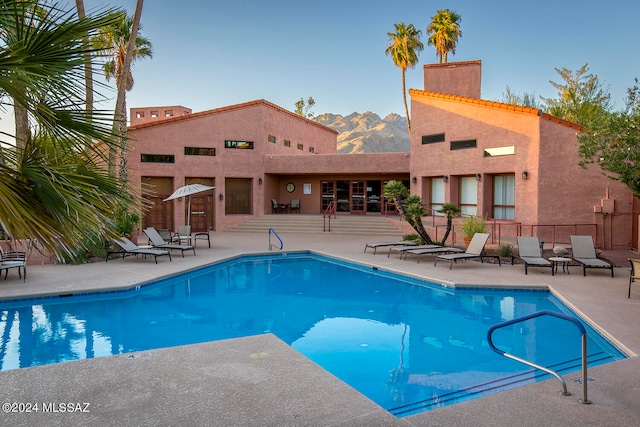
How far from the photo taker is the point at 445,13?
1258 inches

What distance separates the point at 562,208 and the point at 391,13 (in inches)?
852

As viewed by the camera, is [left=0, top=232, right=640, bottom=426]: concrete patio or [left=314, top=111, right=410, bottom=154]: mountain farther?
[left=314, top=111, right=410, bottom=154]: mountain

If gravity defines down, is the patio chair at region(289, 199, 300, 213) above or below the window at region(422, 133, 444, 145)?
below

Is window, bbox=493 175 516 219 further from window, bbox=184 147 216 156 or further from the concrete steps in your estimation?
window, bbox=184 147 216 156

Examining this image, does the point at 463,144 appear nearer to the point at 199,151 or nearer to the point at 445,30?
the point at 199,151

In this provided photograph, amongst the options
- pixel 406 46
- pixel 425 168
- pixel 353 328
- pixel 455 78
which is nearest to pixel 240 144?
pixel 425 168

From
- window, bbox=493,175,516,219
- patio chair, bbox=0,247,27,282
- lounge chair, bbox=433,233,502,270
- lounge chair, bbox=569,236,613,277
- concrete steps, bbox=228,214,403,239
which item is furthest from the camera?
concrete steps, bbox=228,214,403,239

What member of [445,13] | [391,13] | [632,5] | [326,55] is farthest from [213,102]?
[632,5]

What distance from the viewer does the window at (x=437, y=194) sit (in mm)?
20703

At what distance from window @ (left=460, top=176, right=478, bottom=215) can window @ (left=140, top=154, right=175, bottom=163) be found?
14385 millimetres

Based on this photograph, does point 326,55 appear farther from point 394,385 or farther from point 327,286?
point 394,385

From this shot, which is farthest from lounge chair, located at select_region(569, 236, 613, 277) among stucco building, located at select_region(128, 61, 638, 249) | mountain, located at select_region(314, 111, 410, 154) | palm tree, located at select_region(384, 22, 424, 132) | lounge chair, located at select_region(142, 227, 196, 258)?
mountain, located at select_region(314, 111, 410, 154)

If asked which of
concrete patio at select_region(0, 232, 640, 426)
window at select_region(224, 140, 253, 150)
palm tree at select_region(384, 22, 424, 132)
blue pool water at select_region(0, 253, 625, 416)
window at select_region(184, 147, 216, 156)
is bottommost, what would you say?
blue pool water at select_region(0, 253, 625, 416)

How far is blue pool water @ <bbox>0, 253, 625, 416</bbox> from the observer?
6133mm
